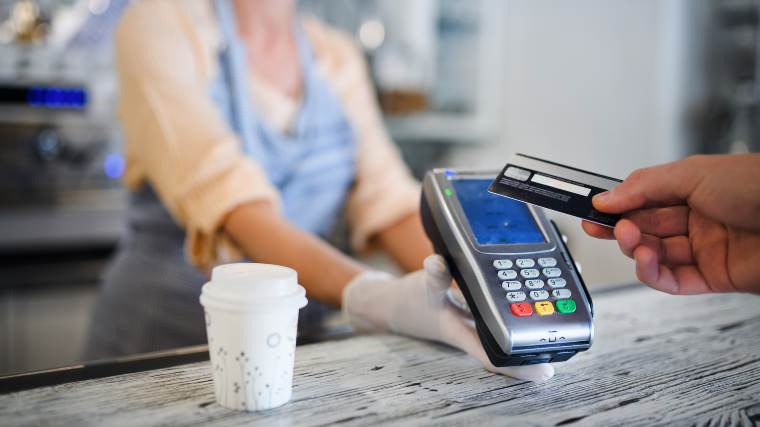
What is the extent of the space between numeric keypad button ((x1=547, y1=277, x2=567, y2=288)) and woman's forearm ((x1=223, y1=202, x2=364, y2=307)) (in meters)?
0.36

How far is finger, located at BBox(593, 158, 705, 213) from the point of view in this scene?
0.59 metres

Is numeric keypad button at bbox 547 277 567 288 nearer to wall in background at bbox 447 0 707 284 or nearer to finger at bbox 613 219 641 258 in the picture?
finger at bbox 613 219 641 258

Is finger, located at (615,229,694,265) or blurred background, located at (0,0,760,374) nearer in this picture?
finger, located at (615,229,694,265)

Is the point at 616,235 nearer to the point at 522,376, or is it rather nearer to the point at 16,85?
the point at 522,376

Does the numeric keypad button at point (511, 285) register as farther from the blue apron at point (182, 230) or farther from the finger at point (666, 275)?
the blue apron at point (182, 230)

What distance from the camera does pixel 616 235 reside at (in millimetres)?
604

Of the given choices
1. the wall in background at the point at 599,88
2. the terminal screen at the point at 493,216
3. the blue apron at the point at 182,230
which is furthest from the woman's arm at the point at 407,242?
the wall in background at the point at 599,88

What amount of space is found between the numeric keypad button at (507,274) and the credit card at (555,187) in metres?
0.07

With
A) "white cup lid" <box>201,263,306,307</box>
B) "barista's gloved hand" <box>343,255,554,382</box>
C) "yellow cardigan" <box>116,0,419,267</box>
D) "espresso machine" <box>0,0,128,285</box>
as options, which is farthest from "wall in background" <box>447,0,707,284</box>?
"white cup lid" <box>201,263,306,307</box>

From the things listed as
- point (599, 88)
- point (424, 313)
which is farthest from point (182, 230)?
point (599, 88)

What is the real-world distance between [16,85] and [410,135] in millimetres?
1258

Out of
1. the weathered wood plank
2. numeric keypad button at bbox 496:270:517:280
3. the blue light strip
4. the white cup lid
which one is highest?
the blue light strip

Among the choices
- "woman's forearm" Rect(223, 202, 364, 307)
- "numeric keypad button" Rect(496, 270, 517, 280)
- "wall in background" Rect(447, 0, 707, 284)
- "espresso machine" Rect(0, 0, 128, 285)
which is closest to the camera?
"numeric keypad button" Rect(496, 270, 517, 280)

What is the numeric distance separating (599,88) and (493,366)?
219 centimetres
